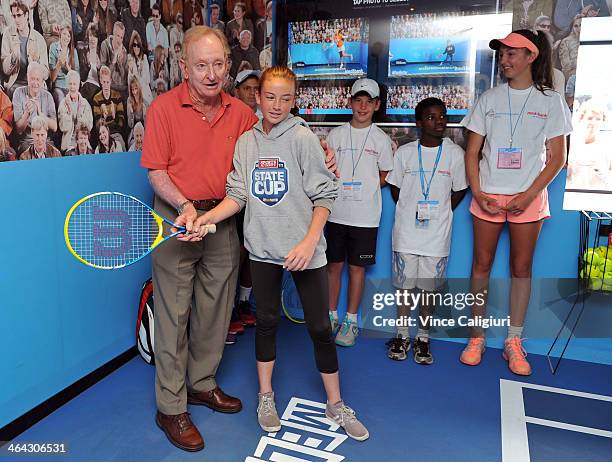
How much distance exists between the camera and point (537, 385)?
271cm

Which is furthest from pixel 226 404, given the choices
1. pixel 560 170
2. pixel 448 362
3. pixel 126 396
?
pixel 560 170

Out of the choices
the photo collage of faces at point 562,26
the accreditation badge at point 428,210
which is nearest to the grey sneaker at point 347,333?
the accreditation badge at point 428,210

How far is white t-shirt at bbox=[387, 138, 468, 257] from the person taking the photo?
2.95 m

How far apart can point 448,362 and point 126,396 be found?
5.92ft

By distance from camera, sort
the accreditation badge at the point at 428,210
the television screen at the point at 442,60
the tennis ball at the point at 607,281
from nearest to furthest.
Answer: the tennis ball at the point at 607,281, the accreditation badge at the point at 428,210, the television screen at the point at 442,60

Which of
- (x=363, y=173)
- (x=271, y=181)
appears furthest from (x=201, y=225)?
(x=363, y=173)

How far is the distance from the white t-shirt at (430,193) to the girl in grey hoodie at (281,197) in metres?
1.03

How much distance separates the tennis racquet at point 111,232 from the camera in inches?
78.6

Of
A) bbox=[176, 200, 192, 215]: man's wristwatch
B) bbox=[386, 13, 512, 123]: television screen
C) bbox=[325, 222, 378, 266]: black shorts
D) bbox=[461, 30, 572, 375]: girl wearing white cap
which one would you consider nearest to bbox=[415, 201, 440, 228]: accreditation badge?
bbox=[461, 30, 572, 375]: girl wearing white cap

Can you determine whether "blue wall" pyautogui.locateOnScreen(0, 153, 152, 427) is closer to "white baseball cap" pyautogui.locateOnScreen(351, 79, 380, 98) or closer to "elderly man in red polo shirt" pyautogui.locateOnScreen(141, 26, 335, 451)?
"elderly man in red polo shirt" pyautogui.locateOnScreen(141, 26, 335, 451)

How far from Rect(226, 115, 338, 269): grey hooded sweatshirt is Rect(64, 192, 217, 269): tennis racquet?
38 centimetres

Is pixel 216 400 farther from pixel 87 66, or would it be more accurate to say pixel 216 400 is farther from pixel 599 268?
pixel 599 268

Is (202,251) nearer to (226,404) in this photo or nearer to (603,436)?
(226,404)

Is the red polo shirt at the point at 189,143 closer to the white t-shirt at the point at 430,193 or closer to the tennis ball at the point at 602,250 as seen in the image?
the white t-shirt at the point at 430,193
